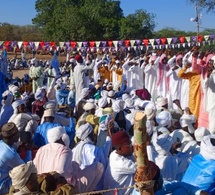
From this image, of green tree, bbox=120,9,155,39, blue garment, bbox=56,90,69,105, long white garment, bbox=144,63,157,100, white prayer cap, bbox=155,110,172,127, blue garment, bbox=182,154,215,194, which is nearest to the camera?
blue garment, bbox=182,154,215,194

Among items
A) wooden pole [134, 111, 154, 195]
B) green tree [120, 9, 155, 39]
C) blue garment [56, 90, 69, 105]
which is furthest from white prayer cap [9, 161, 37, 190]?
green tree [120, 9, 155, 39]

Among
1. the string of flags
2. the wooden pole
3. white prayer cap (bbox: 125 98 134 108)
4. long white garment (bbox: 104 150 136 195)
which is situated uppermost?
the string of flags

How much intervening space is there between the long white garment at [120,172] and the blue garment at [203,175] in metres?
0.57

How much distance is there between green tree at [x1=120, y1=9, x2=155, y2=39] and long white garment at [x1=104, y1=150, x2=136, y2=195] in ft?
99.3

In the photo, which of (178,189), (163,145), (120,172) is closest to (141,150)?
(178,189)

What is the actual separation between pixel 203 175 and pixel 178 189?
253 millimetres

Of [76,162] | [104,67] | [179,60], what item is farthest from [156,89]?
[76,162]

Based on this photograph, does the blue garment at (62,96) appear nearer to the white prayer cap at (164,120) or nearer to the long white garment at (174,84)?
the long white garment at (174,84)

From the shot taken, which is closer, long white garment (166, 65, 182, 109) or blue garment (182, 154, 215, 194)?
blue garment (182, 154, 215, 194)

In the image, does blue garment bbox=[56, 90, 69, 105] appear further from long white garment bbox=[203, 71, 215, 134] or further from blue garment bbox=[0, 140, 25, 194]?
blue garment bbox=[0, 140, 25, 194]

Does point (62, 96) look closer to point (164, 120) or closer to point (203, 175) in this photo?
point (164, 120)

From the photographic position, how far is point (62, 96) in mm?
9719

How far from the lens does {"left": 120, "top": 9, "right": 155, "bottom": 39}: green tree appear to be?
3378 cm

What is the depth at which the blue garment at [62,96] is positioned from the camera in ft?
31.4
